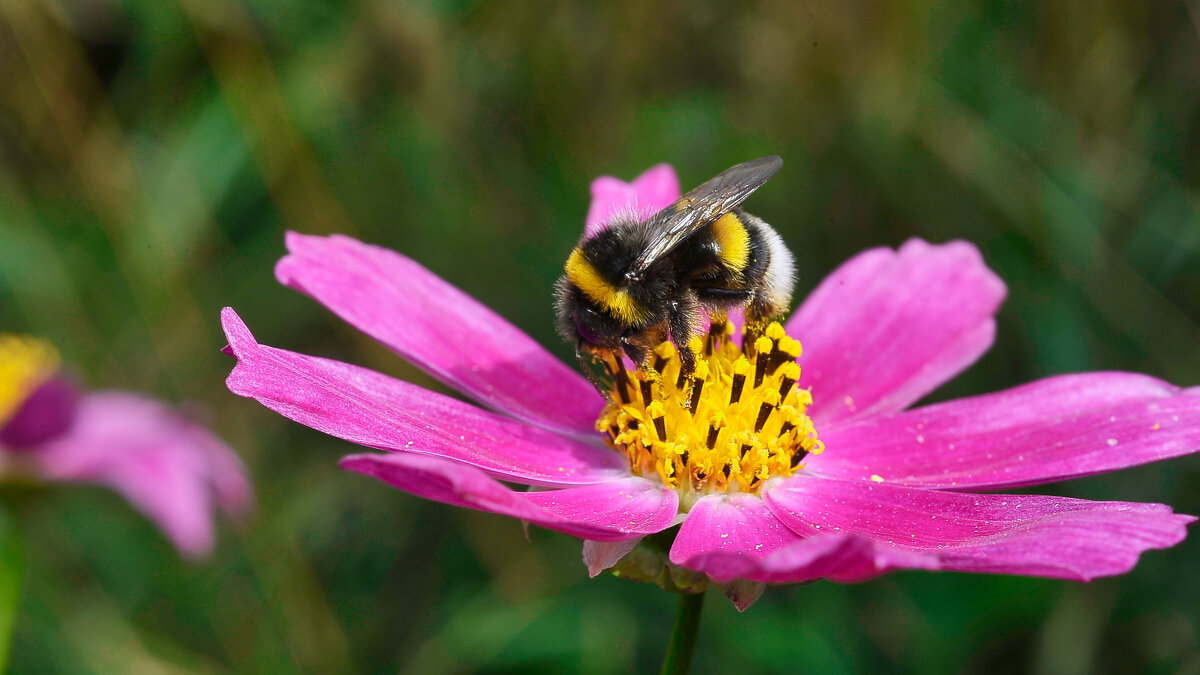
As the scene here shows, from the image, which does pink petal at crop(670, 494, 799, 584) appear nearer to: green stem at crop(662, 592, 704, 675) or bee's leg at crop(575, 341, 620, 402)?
green stem at crop(662, 592, 704, 675)

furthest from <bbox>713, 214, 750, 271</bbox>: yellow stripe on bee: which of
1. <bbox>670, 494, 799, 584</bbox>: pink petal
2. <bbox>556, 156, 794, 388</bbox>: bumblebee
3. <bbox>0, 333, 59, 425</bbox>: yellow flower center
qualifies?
<bbox>0, 333, 59, 425</bbox>: yellow flower center

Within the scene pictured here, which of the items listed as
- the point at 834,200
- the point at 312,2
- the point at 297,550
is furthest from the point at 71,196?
the point at 834,200

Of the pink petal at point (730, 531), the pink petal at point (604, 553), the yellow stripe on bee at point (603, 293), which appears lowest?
the pink petal at point (730, 531)

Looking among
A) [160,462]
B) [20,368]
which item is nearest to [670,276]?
[160,462]

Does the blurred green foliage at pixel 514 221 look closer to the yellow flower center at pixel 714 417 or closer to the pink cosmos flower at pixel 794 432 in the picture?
the pink cosmos flower at pixel 794 432

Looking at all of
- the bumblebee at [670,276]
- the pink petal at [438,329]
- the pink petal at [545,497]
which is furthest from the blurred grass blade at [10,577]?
the bumblebee at [670,276]
